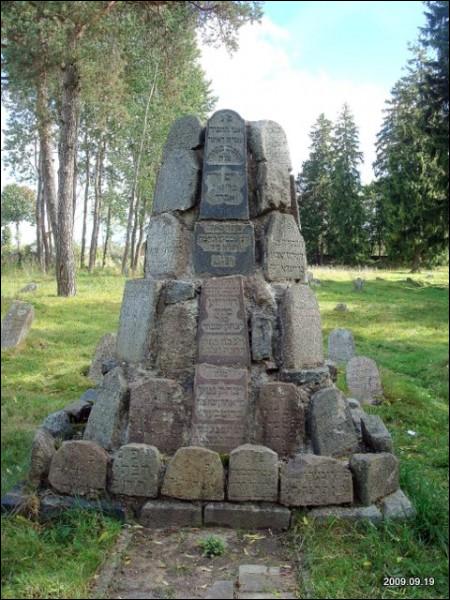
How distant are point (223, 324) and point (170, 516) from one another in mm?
1547

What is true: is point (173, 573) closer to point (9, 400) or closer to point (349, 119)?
point (9, 400)

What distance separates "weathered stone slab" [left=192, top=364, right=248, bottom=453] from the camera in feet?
15.0

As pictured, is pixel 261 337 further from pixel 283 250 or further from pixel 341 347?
pixel 341 347

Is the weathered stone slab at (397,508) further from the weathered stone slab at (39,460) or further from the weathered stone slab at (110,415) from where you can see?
the weathered stone slab at (39,460)

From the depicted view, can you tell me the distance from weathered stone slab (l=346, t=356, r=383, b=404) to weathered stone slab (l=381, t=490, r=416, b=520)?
3954mm

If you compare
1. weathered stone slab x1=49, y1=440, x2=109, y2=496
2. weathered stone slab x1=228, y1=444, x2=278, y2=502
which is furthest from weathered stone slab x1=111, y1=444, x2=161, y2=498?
weathered stone slab x1=228, y1=444, x2=278, y2=502

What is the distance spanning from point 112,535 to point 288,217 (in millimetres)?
2945

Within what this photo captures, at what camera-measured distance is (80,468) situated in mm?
4258

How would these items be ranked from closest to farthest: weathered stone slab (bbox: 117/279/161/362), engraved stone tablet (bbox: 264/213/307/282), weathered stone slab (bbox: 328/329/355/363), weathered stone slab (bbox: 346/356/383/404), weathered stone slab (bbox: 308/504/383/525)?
weathered stone slab (bbox: 308/504/383/525) → weathered stone slab (bbox: 117/279/161/362) → engraved stone tablet (bbox: 264/213/307/282) → weathered stone slab (bbox: 346/356/383/404) → weathered stone slab (bbox: 328/329/355/363)

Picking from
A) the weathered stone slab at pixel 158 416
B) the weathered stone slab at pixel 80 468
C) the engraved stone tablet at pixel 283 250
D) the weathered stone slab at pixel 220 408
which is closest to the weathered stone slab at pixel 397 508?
the weathered stone slab at pixel 220 408

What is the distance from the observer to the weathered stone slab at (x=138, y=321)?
4.88 meters

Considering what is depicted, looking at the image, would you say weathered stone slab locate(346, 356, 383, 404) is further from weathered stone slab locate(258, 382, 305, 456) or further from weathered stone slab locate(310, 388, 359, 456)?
weathered stone slab locate(258, 382, 305, 456)

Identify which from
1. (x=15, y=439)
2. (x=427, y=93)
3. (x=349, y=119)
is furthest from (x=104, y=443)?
(x=349, y=119)

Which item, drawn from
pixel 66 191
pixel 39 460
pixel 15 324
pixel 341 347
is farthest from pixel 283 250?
pixel 66 191
